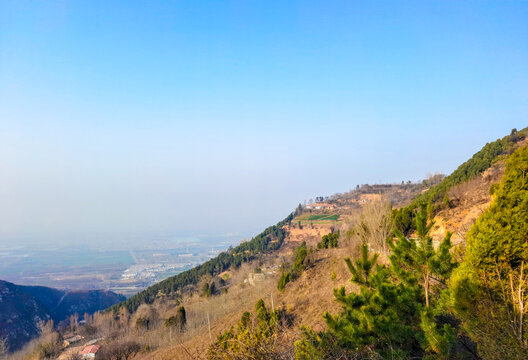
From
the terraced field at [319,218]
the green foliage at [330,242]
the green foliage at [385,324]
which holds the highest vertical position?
the green foliage at [385,324]

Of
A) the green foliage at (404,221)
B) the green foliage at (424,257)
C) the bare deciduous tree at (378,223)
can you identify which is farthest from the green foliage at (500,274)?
the green foliage at (404,221)

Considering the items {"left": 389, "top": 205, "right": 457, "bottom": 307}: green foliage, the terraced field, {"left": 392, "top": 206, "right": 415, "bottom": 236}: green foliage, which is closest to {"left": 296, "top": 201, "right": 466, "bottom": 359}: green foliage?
{"left": 389, "top": 205, "right": 457, "bottom": 307}: green foliage

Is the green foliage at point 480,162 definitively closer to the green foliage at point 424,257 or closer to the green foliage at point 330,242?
the green foliage at point 330,242

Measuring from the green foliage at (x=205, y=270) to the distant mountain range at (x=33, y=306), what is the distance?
14.0 metres

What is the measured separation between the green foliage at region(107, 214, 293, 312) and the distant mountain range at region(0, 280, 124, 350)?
1402 centimetres

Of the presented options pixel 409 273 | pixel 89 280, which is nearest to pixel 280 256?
pixel 409 273

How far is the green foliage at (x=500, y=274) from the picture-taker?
3945mm

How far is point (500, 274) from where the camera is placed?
4.22 meters

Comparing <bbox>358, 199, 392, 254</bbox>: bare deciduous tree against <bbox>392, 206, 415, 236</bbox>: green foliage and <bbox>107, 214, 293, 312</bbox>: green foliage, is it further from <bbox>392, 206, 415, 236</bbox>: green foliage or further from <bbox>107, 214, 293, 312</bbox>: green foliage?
<bbox>107, 214, 293, 312</bbox>: green foliage

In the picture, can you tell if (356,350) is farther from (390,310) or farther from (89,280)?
(89,280)

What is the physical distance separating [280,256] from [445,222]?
35.0 meters

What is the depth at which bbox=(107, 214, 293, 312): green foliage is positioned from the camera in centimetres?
4084

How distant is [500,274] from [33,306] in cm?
6576

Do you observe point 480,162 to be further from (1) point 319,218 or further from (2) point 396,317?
(1) point 319,218
